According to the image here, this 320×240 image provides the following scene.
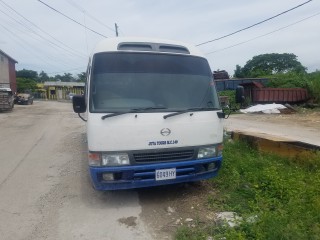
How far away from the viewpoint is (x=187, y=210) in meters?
4.55

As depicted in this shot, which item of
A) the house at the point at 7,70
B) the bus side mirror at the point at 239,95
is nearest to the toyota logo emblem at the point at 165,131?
the bus side mirror at the point at 239,95

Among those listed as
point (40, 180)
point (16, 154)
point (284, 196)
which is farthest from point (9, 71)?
point (284, 196)

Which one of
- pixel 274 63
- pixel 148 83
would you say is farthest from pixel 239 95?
pixel 274 63

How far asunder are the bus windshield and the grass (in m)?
1.44

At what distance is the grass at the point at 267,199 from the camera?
352 centimetres

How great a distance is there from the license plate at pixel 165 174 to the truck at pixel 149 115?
15mm

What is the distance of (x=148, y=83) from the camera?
4.78 meters

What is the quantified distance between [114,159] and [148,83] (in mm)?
1298

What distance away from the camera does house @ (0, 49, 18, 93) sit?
142 feet

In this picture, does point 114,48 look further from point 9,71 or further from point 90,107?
point 9,71

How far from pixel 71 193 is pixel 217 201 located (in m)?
2.51

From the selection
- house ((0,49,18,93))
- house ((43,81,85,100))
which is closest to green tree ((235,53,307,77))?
house ((43,81,85,100))

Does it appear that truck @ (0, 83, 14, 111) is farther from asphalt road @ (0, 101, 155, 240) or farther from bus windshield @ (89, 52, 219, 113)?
bus windshield @ (89, 52, 219, 113)

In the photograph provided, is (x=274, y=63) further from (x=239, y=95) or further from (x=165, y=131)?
(x=165, y=131)
